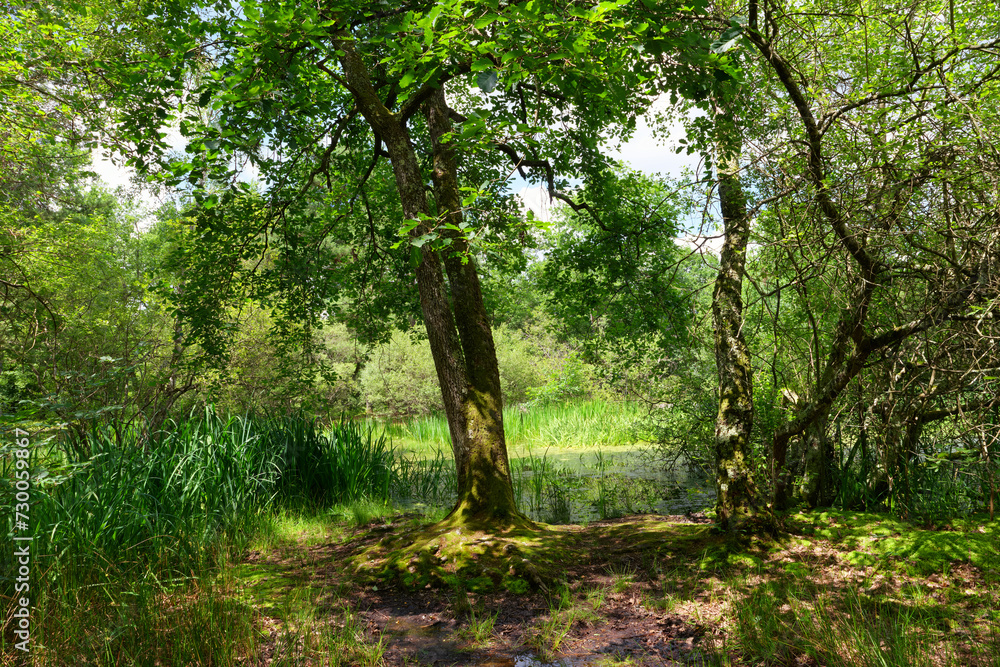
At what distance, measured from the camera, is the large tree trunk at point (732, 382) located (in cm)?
388

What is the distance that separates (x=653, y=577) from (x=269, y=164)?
5339mm

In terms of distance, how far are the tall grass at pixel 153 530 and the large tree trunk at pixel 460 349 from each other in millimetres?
1764

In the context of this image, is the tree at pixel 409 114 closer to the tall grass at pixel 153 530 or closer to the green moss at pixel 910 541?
the tall grass at pixel 153 530

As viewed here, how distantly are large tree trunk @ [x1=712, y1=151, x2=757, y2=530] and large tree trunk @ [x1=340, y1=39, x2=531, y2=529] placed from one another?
154 cm

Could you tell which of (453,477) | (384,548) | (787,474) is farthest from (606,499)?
(384,548)

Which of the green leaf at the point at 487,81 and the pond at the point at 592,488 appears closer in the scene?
the green leaf at the point at 487,81

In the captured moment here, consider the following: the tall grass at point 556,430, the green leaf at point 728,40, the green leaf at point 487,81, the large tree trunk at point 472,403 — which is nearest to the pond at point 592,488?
the large tree trunk at point 472,403

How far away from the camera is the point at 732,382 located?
13.2 feet

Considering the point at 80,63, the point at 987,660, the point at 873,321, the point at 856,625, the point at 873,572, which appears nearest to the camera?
the point at 987,660

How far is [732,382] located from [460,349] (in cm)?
207

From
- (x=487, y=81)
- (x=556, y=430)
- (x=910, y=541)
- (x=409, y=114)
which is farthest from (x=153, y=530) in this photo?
(x=556, y=430)

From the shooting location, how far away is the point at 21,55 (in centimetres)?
599

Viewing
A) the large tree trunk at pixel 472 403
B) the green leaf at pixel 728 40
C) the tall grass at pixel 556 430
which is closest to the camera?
the green leaf at pixel 728 40

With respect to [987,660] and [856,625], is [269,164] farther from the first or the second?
[987,660]
